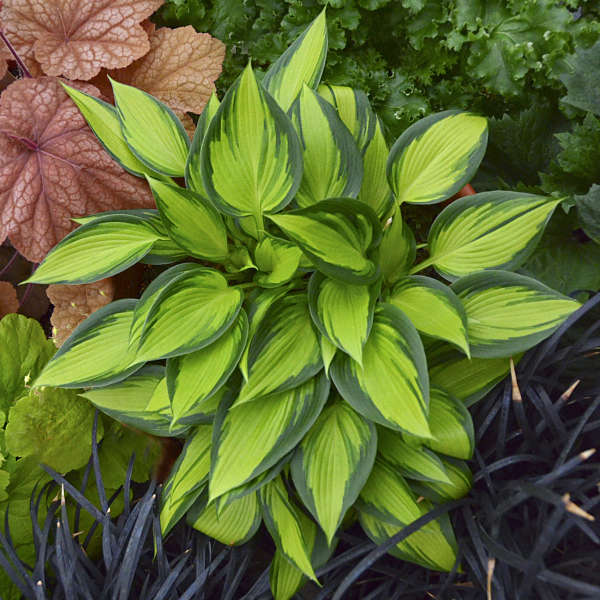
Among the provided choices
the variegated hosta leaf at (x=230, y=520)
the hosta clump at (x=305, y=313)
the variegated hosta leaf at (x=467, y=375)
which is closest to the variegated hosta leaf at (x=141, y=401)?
the hosta clump at (x=305, y=313)

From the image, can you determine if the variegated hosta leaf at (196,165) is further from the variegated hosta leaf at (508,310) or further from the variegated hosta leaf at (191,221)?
the variegated hosta leaf at (508,310)

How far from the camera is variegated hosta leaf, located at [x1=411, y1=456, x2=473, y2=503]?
721mm

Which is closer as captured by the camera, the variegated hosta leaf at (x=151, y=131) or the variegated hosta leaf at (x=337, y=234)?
the variegated hosta leaf at (x=337, y=234)

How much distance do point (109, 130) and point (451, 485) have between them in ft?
2.13

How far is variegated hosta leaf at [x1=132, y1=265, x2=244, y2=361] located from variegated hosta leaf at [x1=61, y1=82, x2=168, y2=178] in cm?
19

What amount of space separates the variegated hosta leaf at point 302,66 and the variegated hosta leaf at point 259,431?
387 millimetres

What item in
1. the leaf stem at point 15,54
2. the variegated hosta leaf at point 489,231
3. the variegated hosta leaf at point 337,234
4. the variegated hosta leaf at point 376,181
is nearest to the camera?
the variegated hosta leaf at point 337,234

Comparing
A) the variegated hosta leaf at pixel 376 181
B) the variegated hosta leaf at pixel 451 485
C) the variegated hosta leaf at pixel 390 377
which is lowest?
the variegated hosta leaf at pixel 451 485

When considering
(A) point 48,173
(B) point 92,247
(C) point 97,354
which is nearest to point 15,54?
(A) point 48,173

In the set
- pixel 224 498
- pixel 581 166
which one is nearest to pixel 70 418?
pixel 224 498

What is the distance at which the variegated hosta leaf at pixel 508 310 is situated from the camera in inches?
26.2

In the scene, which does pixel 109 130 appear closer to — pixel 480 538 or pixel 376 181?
pixel 376 181

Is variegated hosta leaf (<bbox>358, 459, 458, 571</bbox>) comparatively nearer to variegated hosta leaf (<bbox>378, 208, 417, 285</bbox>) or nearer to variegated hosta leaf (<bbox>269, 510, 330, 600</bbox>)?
variegated hosta leaf (<bbox>269, 510, 330, 600</bbox>)

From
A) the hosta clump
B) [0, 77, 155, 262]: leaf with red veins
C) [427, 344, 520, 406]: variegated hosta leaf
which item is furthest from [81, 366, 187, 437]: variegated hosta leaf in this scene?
[427, 344, 520, 406]: variegated hosta leaf
